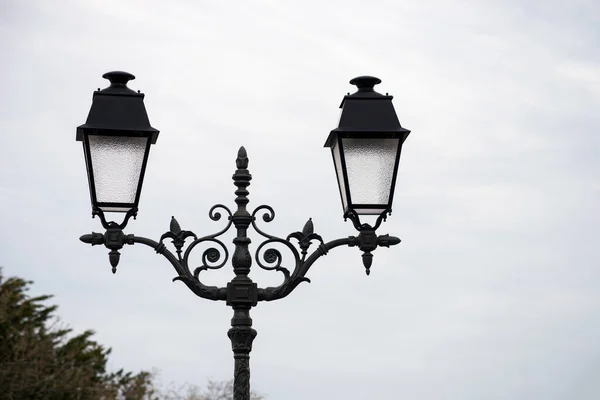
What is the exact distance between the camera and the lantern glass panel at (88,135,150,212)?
6.26m

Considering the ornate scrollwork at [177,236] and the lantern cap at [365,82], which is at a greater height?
the lantern cap at [365,82]

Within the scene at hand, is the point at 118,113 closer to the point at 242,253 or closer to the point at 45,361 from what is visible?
the point at 242,253

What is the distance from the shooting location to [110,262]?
640 cm

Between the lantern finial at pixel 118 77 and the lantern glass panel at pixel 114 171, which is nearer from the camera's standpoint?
the lantern glass panel at pixel 114 171

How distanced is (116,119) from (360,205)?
1.55 meters

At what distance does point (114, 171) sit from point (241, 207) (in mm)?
802

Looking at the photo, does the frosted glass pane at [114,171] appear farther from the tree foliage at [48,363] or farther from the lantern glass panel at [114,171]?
the tree foliage at [48,363]

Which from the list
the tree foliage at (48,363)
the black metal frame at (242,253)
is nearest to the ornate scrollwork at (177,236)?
the black metal frame at (242,253)

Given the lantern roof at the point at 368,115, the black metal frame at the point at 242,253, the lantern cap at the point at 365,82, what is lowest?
the black metal frame at the point at 242,253

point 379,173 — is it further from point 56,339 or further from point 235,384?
point 56,339

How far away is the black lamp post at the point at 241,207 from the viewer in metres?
6.25

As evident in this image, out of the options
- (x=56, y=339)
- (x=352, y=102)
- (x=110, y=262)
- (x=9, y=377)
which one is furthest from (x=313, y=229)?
(x=56, y=339)

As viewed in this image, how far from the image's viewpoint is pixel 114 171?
20.6ft

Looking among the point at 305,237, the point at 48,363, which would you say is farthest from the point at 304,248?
the point at 48,363
